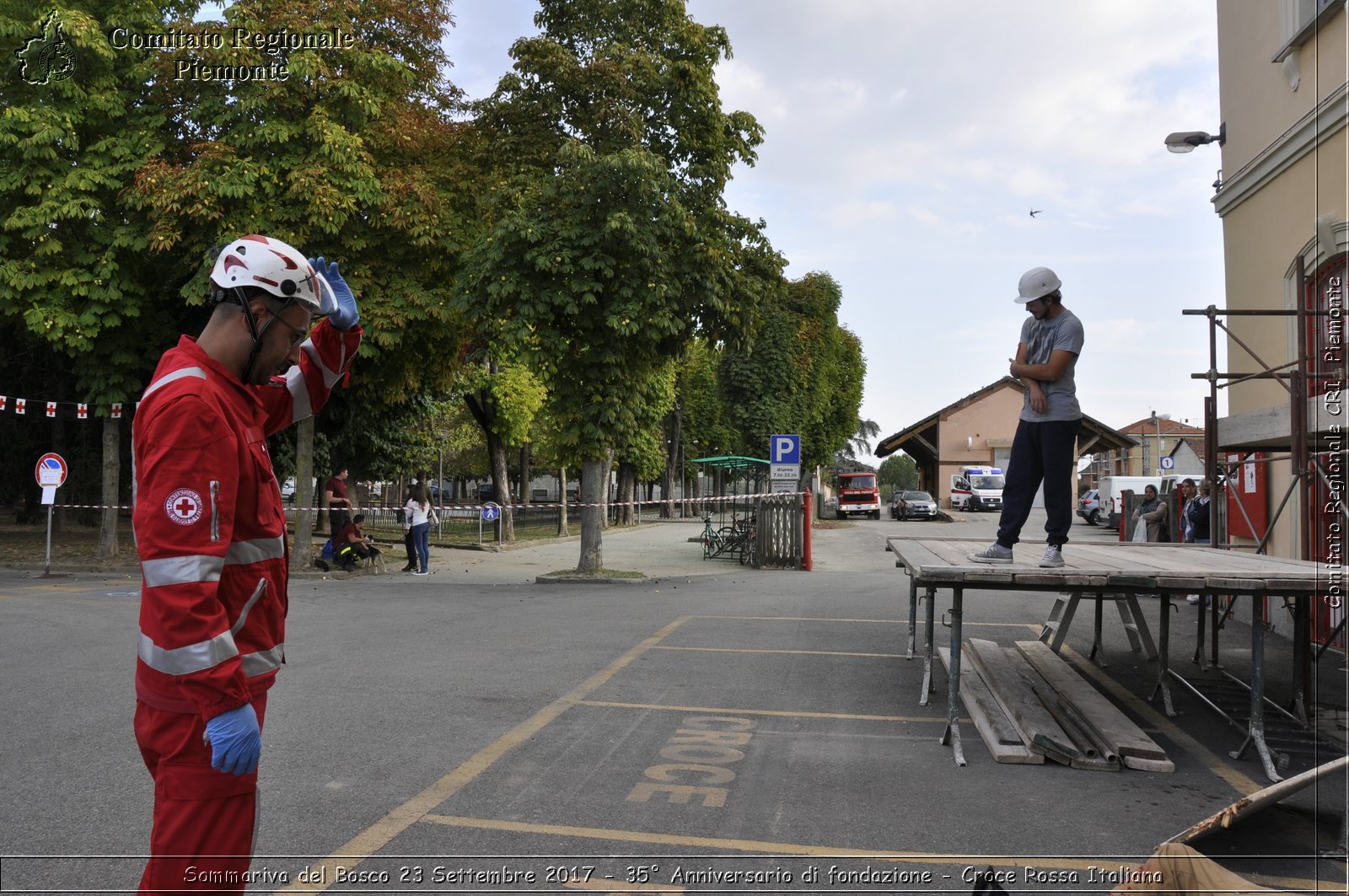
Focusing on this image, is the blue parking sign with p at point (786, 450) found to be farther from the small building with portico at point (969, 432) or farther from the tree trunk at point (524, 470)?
the small building with portico at point (969, 432)

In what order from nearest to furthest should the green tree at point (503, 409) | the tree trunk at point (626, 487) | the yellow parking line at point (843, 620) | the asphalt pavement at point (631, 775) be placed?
1. the asphalt pavement at point (631, 775)
2. the yellow parking line at point (843, 620)
3. the green tree at point (503, 409)
4. the tree trunk at point (626, 487)

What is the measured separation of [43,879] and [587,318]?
1283 centimetres

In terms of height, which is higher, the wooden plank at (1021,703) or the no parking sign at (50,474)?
the no parking sign at (50,474)

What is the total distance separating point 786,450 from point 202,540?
18.3 m

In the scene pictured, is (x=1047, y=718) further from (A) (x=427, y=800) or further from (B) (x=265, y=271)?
(B) (x=265, y=271)

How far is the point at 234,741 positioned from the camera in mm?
2496

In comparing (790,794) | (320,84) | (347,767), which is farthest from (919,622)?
(320,84)

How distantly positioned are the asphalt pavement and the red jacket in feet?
4.95

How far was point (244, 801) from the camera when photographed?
8.57ft

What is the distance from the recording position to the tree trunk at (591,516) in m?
17.1

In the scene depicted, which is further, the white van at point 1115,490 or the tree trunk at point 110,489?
the white van at point 1115,490

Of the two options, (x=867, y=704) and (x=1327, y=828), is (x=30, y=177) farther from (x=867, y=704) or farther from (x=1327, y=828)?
(x=1327, y=828)

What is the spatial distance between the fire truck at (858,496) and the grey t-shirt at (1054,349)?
4569cm

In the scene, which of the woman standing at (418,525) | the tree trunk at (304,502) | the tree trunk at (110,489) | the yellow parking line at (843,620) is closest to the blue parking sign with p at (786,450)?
the woman standing at (418,525)
